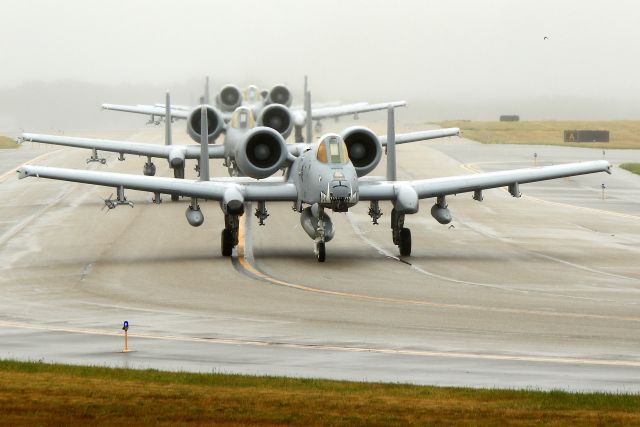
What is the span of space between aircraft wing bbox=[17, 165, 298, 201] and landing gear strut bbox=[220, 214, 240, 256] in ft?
2.59

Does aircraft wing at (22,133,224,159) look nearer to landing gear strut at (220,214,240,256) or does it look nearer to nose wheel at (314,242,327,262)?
landing gear strut at (220,214,240,256)

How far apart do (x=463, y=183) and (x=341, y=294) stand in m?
10.3

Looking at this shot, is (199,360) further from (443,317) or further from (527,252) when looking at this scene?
(527,252)

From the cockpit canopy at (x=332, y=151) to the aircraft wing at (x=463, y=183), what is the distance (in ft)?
5.74

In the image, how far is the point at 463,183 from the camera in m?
42.9

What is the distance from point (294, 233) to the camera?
48.9 meters

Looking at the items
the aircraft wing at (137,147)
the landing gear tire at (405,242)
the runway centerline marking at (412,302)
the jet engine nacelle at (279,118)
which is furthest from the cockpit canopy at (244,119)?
the runway centerline marking at (412,302)

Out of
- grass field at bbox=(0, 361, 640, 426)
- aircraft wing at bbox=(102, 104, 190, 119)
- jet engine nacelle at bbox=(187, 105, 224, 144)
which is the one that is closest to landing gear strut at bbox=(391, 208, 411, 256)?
grass field at bbox=(0, 361, 640, 426)

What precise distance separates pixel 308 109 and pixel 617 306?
24.9 metres

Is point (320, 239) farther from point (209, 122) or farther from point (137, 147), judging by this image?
point (137, 147)

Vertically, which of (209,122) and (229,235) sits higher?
(209,122)

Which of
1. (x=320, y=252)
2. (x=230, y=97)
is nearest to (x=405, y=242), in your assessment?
(x=320, y=252)

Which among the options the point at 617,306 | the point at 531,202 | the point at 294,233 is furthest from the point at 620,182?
the point at 617,306

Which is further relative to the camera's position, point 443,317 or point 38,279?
point 38,279
